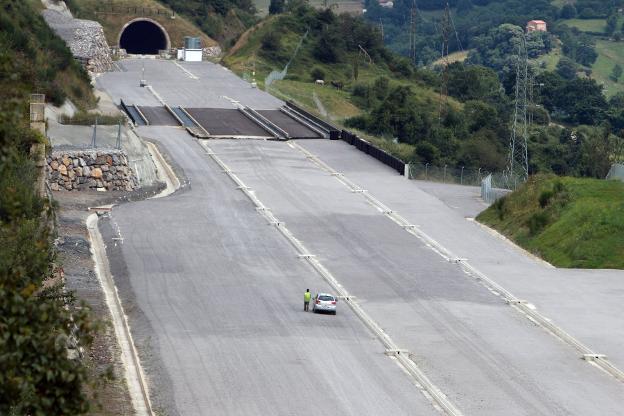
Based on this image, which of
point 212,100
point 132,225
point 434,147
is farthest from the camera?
point 212,100

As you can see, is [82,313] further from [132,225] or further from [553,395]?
[132,225]

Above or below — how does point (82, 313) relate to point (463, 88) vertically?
above

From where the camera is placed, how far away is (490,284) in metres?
53.7

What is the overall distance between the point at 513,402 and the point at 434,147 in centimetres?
5782

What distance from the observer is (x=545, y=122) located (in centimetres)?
14762

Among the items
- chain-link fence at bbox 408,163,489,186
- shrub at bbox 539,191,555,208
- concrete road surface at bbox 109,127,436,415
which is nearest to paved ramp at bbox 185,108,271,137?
chain-link fence at bbox 408,163,489,186

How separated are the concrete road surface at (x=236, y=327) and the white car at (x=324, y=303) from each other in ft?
1.15

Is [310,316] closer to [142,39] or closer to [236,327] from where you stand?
[236,327]

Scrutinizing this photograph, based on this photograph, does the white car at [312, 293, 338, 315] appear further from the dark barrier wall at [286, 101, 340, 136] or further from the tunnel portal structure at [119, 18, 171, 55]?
the tunnel portal structure at [119, 18, 171, 55]

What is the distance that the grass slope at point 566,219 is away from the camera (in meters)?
59.8

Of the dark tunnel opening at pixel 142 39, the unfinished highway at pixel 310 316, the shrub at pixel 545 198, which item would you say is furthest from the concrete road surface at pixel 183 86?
the shrub at pixel 545 198

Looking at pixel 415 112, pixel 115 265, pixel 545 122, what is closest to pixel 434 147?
pixel 415 112

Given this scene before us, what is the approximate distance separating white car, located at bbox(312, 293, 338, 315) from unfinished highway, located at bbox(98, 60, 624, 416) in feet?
1.16

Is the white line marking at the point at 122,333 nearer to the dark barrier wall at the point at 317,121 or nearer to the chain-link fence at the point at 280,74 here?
the dark barrier wall at the point at 317,121
